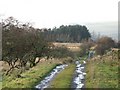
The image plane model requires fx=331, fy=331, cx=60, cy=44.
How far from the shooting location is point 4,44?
120 feet

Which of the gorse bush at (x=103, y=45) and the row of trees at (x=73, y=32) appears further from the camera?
the row of trees at (x=73, y=32)

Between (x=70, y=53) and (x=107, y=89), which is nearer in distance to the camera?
(x=107, y=89)

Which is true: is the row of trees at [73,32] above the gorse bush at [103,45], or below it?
below

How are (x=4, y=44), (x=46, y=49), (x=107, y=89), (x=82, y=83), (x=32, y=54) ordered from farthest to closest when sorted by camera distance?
1. (x=46, y=49)
2. (x=32, y=54)
3. (x=4, y=44)
4. (x=82, y=83)
5. (x=107, y=89)

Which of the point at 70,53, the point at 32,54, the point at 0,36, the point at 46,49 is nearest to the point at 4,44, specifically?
the point at 0,36

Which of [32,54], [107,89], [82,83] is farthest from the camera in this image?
[32,54]

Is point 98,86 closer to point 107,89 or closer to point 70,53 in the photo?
point 107,89

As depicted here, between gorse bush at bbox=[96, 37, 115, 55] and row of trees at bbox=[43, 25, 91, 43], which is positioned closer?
gorse bush at bbox=[96, 37, 115, 55]

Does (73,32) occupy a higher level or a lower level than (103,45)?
lower

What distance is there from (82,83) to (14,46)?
33.4 ft

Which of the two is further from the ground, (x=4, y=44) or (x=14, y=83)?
(x=4, y=44)

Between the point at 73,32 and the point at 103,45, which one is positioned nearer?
the point at 103,45

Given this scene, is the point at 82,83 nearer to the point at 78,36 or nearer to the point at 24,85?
the point at 24,85

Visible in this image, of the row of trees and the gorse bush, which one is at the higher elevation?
the gorse bush
